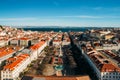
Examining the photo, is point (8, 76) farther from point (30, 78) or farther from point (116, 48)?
point (116, 48)

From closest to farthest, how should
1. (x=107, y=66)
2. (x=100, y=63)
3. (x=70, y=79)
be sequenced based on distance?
(x=70, y=79) < (x=107, y=66) < (x=100, y=63)

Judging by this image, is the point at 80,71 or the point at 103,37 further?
the point at 103,37

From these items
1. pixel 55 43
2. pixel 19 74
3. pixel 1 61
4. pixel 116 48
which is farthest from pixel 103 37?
pixel 19 74

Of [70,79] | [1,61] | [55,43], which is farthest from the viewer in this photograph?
[55,43]

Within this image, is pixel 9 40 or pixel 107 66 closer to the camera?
pixel 107 66

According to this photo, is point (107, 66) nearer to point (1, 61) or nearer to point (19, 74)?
point (19, 74)

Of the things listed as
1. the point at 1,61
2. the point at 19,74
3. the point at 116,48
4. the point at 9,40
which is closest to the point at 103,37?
the point at 116,48

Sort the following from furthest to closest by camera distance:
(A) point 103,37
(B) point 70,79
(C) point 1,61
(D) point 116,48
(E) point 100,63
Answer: (A) point 103,37, (D) point 116,48, (C) point 1,61, (E) point 100,63, (B) point 70,79

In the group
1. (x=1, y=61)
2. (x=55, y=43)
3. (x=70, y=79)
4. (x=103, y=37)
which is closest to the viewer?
(x=70, y=79)
